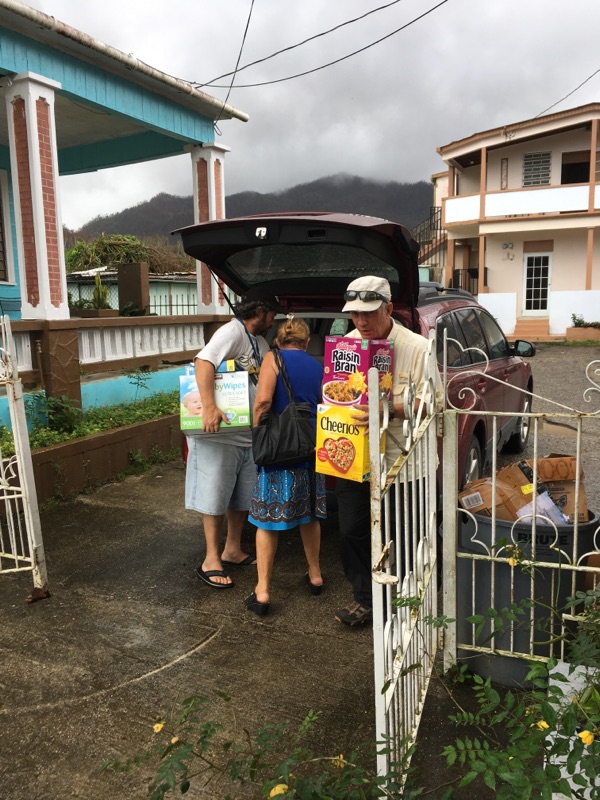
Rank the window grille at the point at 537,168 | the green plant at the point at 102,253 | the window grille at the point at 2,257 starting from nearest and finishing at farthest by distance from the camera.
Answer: the window grille at the point at 2,257 < the green plant at the point at 102,253 < the window grille at the point at 537,168

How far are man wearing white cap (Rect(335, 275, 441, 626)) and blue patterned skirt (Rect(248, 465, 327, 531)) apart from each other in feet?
1.23

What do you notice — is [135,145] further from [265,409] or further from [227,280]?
[265,409]

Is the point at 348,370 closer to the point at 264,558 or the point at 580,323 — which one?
the point at 264,558

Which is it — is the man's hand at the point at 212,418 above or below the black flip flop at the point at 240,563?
above

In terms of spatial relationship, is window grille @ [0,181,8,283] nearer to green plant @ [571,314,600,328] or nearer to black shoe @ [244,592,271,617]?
black shoe @ [244,592,271,617]

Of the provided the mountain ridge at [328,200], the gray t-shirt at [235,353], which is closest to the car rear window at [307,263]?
the gray t-shirt at [235,353]

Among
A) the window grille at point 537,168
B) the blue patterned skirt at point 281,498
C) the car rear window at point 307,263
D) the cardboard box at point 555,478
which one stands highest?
the window grille at point 537,168

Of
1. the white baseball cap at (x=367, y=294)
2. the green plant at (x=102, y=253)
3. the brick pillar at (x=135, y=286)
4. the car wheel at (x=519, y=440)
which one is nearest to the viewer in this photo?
the white baseball cap at (x=367, y=294)

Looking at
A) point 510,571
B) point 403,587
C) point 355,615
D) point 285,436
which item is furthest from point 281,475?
point 403,587

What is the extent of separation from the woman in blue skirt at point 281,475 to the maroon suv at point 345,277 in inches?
23.9

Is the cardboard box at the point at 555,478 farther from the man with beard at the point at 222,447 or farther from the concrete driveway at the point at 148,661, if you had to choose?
the man with beard at the point at 222,447

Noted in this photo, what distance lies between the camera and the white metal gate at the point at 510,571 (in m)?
2.77

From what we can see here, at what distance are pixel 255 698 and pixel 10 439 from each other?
12.6 ft

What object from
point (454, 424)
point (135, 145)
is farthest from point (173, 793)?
point (135, 145)
